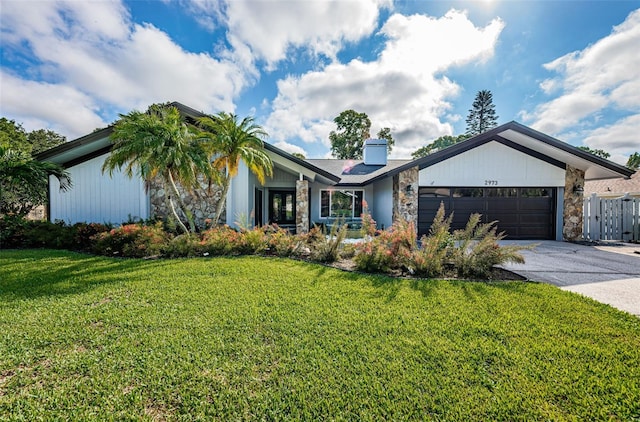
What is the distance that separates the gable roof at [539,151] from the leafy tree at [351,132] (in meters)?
25.2

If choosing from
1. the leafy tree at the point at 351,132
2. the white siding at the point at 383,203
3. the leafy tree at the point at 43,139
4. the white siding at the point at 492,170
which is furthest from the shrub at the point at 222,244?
the leafy tree at the point at 351,132

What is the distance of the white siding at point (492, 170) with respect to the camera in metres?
11.1

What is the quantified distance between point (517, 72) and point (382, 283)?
41.6 ft

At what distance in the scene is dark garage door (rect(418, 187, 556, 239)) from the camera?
1140cm

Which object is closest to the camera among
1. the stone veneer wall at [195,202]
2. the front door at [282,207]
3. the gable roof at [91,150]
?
the gable roof at [91,150]

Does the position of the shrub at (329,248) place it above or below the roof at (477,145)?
below

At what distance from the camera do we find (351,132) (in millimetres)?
36031

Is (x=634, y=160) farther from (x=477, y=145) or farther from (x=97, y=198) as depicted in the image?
(x=97, y=198)

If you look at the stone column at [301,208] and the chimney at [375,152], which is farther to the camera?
the chimney at [375,152]

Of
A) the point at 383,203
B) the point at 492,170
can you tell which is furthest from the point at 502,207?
the point at 383,203

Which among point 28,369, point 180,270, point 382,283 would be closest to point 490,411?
point 382,283

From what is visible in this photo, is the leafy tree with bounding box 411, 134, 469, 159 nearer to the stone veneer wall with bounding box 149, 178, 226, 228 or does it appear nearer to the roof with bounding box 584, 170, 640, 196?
the roof with bounding box 584, 170, 640, 196

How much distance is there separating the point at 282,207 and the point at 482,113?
1590 inches

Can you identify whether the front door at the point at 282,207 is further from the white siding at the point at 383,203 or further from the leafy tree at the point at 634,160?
the leafy tree at the point at 634,160
